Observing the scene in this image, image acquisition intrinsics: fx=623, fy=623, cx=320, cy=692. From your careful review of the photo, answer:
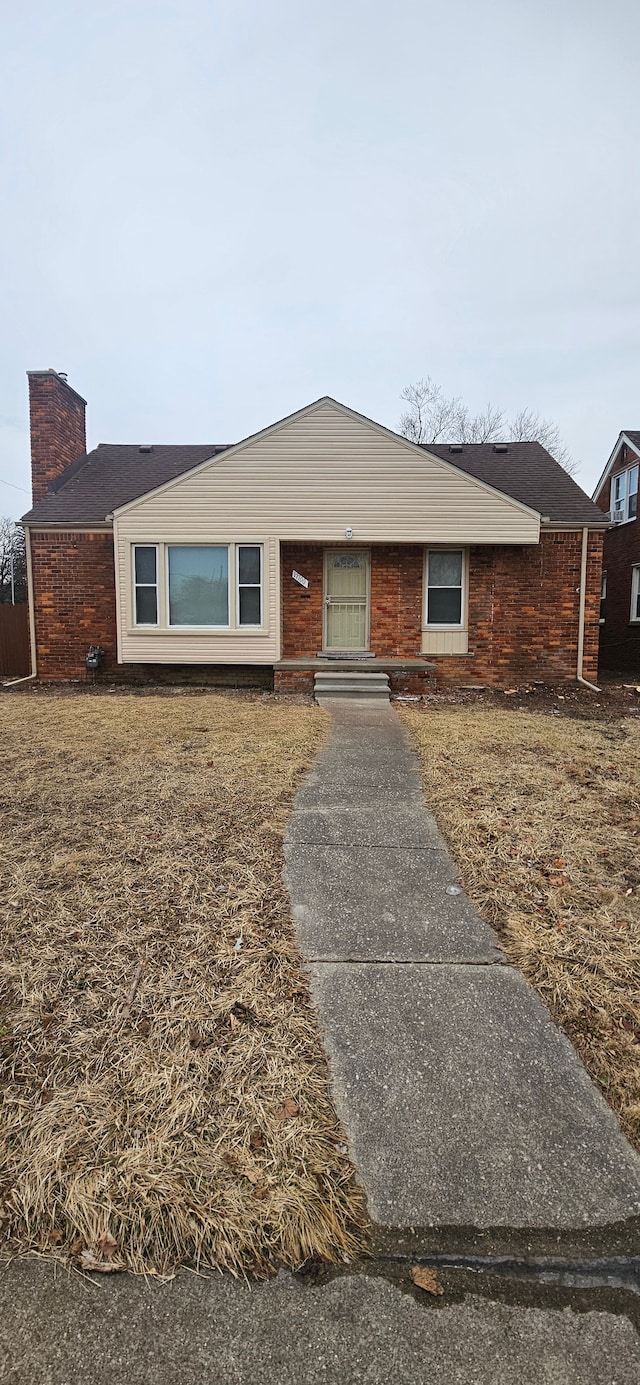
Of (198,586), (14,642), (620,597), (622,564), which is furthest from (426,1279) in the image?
(622,564)

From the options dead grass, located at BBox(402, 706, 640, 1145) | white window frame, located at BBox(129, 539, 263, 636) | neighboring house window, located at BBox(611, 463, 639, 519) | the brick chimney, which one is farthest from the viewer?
neighboring house window, located at BBox(611, 463, 639, 519)

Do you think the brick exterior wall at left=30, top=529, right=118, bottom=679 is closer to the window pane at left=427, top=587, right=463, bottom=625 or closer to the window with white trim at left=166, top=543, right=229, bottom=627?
the window with white trim at left=166, top=543, right=229, bottom=627

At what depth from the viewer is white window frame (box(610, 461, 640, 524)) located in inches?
676

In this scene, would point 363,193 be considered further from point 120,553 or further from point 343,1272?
point 343,1272

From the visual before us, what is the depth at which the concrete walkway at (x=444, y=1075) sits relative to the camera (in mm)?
1591

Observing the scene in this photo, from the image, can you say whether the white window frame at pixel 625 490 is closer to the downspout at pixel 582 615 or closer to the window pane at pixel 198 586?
the downspout at pixel 582 615

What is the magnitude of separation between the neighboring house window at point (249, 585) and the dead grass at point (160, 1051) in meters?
7.08

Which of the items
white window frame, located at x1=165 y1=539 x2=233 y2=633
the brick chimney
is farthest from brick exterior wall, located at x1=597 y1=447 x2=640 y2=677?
the brick chimney

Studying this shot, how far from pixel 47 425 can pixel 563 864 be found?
1358 cm

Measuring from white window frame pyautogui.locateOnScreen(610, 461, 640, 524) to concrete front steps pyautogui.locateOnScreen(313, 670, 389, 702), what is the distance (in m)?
11.2

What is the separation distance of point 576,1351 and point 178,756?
17.2 feet

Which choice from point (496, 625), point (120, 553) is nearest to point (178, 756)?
point (120, 553)

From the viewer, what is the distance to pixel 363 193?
13602 millimetres

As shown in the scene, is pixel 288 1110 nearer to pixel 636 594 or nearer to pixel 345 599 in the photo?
pixel 345 599
